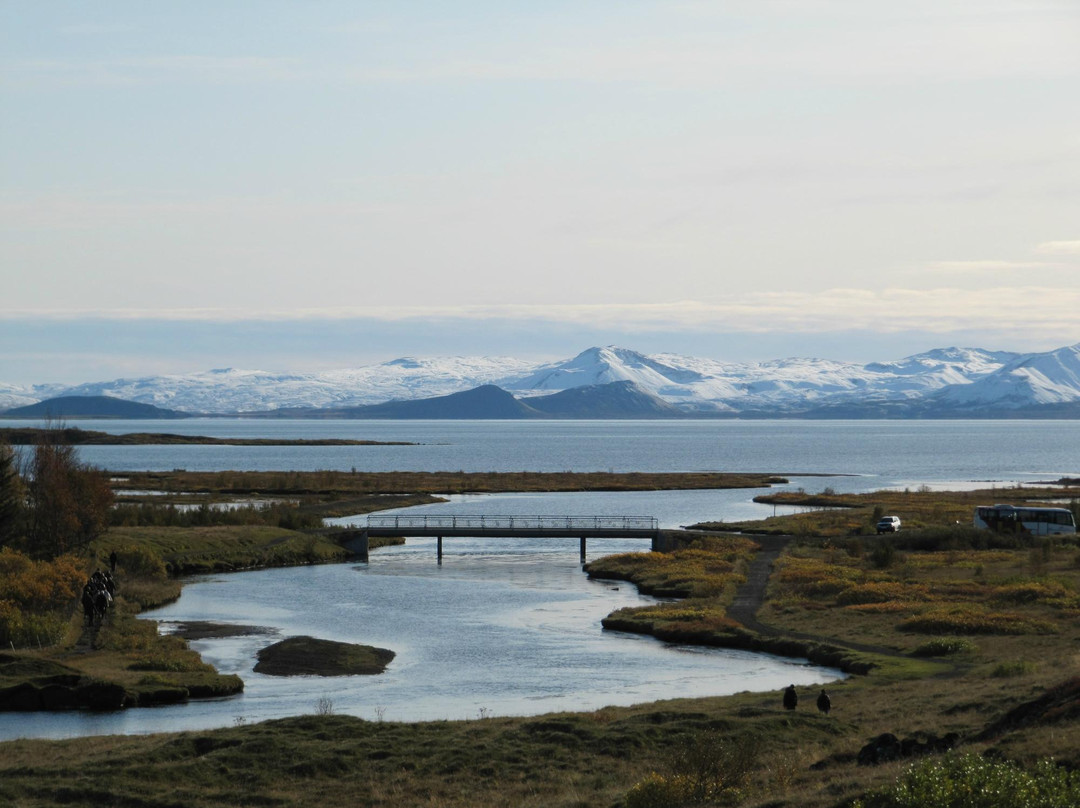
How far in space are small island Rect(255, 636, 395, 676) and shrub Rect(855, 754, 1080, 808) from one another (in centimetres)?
2979

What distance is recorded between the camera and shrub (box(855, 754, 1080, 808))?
17812mm

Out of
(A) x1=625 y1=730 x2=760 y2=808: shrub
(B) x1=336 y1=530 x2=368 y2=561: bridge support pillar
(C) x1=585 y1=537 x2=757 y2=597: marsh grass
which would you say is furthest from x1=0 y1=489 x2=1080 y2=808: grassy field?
(B) x1=336 y1=530 x2=368 y2=561: bridge support pillar

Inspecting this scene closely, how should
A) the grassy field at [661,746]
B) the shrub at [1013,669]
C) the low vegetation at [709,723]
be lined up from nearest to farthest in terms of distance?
Answer: the low vegetation at [709,723] → the grassy field at [661,746] → the shrub at [1013,669]

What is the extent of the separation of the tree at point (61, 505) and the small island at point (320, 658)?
19.6 meters

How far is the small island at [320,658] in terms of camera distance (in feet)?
152

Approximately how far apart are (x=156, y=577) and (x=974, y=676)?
47.7m

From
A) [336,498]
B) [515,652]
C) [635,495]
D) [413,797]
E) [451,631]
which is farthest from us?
[635,495]

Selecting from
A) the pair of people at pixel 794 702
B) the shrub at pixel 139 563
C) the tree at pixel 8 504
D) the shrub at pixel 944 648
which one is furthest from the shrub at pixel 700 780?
the shrub at pixel 139 563

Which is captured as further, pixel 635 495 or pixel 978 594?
pixel 635 495

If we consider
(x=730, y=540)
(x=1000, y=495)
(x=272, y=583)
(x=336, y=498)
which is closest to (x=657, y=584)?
(x=730, y=540)

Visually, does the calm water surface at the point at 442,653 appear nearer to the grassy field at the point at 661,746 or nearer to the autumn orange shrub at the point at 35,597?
the grassy field at the point at 661,746

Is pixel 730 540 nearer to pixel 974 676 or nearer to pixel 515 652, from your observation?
pixel 515 652

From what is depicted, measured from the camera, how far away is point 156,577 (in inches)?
2790

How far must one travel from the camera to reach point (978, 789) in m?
18.2
